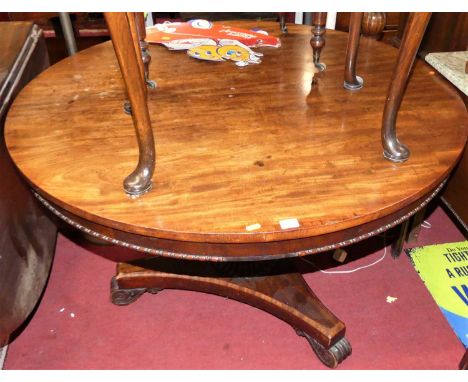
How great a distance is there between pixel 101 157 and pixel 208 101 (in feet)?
1.06

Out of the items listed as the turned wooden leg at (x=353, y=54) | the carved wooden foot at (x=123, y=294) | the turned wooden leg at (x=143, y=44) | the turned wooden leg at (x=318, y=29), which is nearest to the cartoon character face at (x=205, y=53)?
the turned wooden leg at (x=143, y=44)

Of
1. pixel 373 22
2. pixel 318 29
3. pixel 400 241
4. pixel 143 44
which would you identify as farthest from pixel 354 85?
pixel 400 241

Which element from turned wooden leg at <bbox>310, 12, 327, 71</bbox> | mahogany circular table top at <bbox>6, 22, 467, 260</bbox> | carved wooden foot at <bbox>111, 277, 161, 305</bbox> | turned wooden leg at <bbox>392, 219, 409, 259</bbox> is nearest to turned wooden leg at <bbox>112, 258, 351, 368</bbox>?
carved wooden foot at <bbox>111, 277, 161, 305</bbox>

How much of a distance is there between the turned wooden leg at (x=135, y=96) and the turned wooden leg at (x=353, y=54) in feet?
1.95

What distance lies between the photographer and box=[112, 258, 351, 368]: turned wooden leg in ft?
4.28

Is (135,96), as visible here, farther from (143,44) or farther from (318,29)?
(318,29)

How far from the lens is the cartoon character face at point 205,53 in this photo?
136 centimetres

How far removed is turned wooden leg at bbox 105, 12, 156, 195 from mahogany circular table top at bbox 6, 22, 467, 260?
3 cm

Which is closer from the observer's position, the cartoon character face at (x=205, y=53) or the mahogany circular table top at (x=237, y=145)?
the mahogany circular table top at (x=237, y=145)

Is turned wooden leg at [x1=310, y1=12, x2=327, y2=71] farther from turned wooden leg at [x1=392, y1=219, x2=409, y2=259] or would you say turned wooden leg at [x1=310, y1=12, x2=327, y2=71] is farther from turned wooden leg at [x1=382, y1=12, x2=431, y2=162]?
turned wooden leg at [x1=392, y1=219, x2=409, y2=259]

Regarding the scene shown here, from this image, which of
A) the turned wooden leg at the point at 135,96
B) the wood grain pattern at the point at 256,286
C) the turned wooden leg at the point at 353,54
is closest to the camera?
the turned wooden leg at the point at 135,96

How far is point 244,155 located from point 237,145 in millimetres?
42

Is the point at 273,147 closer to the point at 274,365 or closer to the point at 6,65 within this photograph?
the point at 274,365

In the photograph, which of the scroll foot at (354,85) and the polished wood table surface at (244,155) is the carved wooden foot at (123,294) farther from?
the scroll foot at (354,85)
